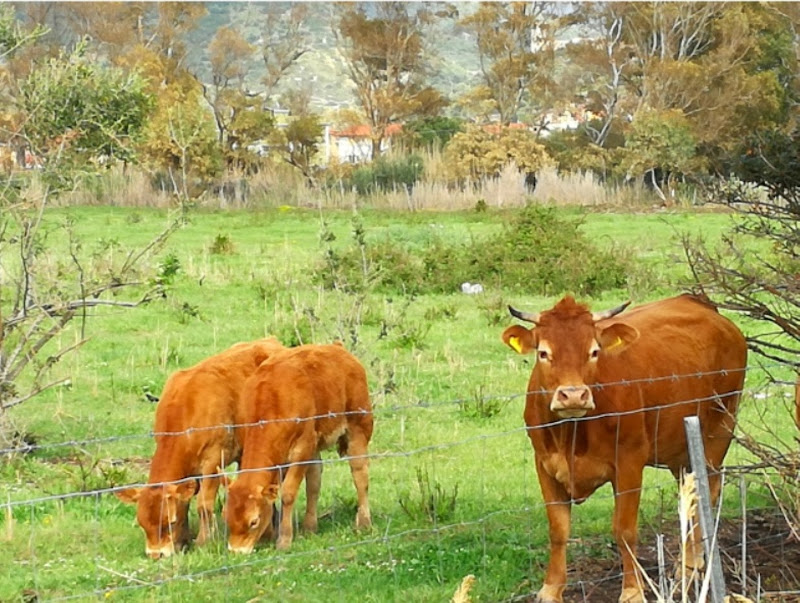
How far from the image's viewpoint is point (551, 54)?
191 feet

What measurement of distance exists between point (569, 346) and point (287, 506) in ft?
7.70

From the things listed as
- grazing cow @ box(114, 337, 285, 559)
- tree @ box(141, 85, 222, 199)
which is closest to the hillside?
tree @ box(141, 85, 222, 199)

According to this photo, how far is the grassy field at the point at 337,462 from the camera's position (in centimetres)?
732

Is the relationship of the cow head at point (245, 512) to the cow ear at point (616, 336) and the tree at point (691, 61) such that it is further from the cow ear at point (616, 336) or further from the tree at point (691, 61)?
the tree at point (691, 61)

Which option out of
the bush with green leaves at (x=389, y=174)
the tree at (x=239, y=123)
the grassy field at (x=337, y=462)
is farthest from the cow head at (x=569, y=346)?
the tree at (x=239, y=123)

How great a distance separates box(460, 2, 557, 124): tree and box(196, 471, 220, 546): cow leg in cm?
5080

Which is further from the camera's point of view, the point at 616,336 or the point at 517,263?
the point at 517,263

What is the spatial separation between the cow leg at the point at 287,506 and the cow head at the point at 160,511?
581 millimetres

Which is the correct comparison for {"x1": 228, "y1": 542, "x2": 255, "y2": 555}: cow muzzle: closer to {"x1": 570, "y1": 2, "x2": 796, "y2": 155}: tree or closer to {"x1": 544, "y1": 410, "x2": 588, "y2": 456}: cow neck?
{"x1": 544, "y1": 410, "x2": 588, "y2": 456}: cow neck

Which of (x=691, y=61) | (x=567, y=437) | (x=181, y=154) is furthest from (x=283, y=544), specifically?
(x=691, y=61)

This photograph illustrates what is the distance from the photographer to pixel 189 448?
8297 mm

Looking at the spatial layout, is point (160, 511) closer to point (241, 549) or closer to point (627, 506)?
point (241, 549)

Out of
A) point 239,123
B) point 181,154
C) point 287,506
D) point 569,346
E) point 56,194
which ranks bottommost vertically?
point 287,506

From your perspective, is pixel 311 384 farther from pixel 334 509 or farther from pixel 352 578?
pixel 352 578
